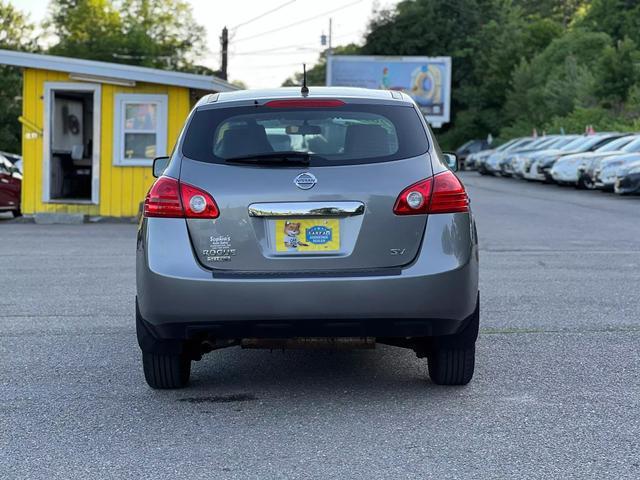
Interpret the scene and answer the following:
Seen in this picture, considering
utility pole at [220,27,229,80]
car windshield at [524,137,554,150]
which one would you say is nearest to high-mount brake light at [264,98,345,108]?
car windshield at [524,137,554,150]

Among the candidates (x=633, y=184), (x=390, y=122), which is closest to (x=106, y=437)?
(x=390, y=122)

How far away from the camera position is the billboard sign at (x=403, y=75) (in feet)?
170

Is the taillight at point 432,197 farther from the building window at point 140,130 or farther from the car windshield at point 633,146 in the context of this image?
the car windshield at point 633,146

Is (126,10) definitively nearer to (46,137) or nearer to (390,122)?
(46,137)

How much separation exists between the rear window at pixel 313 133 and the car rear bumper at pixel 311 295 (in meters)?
0.45

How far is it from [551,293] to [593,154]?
61.1 feet

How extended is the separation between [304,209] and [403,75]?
47937 mm

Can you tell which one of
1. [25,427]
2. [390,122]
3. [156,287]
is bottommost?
[25,427]

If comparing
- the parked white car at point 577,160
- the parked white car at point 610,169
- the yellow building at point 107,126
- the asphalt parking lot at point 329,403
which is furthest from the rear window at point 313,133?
the parked white car at point 577,160

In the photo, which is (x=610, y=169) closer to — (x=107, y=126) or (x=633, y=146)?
(x=633, y=146)

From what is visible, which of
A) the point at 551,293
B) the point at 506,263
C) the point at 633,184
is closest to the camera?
the point at 551,293

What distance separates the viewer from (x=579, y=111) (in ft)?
150

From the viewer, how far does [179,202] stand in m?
5.41

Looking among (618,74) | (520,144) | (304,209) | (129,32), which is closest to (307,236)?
(304,209)
